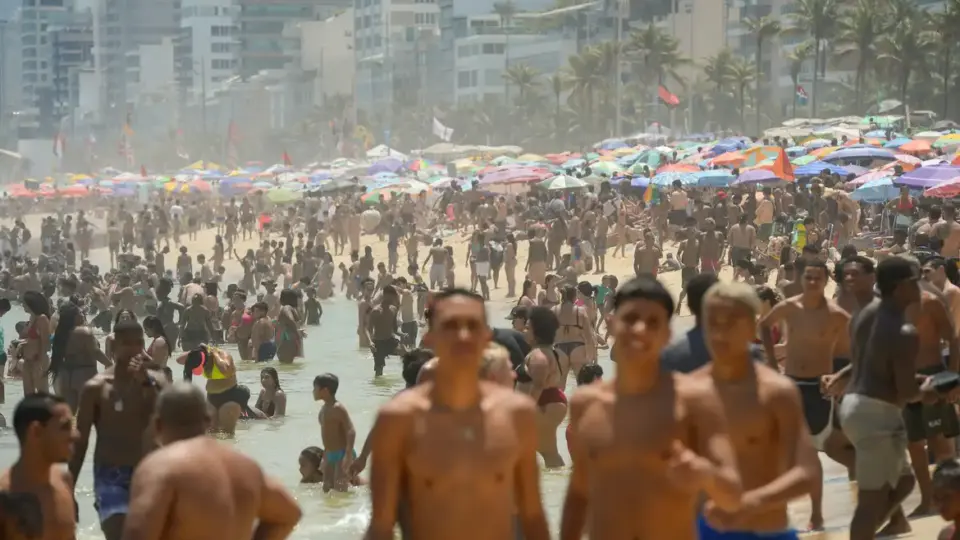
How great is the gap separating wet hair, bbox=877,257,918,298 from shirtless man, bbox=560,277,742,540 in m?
2.37

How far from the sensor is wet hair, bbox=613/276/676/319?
13.3 feet

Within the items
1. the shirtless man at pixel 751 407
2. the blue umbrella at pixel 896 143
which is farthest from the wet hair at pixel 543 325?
the blue umbrella at pixel 896 143

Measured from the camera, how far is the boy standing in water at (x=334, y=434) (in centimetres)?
1045

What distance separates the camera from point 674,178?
109ft

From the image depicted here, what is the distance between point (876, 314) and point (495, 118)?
8743 centimetres

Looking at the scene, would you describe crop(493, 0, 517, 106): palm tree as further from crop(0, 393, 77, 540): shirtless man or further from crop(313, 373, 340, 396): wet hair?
crop(0, 393, 77, 540): shirtless man

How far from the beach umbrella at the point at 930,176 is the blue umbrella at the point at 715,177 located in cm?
679

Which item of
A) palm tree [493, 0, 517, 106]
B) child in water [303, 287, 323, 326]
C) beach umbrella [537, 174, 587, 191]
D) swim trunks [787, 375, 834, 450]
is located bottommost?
child in water [303, 287, 323, 326]

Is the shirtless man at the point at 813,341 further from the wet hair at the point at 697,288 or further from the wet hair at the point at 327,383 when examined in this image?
the wet hair at the point at 327,383

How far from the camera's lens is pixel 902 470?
6.44 meters

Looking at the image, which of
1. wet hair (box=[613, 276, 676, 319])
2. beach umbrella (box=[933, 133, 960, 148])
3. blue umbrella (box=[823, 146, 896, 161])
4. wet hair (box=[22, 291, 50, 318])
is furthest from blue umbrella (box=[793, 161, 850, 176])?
→ wet hair (box=[613, 276, 676, 319])

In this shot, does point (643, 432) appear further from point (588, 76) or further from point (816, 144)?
point (588, 76)

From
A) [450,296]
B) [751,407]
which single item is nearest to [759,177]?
[751,407]

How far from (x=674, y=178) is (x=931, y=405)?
26.6m
